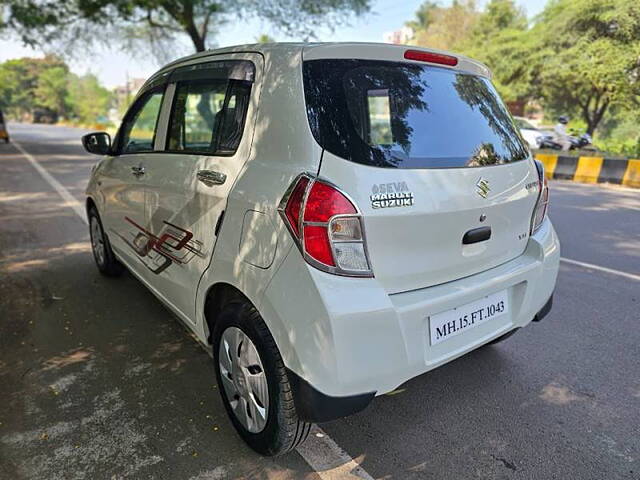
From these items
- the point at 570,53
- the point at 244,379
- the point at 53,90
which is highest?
the point at 570,53

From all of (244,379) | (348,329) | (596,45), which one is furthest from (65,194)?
(596,45)

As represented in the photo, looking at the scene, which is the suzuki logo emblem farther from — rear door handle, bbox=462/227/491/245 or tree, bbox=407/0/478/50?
tree, bbox=407/0/478/50

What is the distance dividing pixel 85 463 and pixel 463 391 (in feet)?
6.28

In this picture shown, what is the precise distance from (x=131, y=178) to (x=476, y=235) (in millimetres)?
2329

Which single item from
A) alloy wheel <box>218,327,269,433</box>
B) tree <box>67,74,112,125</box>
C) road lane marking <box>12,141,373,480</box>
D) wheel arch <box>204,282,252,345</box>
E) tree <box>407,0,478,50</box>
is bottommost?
tree <box>67,74,112,125</box>

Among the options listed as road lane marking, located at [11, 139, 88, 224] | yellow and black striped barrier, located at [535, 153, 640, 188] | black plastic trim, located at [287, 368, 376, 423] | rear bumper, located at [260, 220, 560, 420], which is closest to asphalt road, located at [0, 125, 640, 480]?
black plastic trim, located at [287, 368, 376, 423]

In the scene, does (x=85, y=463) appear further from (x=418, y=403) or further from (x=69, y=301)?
(x=69, y=301)

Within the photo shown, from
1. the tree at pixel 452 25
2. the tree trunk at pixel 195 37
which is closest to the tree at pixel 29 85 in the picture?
the tree at pixel 452 25

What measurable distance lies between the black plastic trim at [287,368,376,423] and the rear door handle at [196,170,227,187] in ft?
3.06

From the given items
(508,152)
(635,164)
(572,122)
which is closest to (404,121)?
(508,152)

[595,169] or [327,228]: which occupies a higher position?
[327,228]

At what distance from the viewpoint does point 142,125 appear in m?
3.50

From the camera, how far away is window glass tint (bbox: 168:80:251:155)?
2.26 m

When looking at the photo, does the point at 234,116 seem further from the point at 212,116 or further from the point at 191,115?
the point at 191,115
